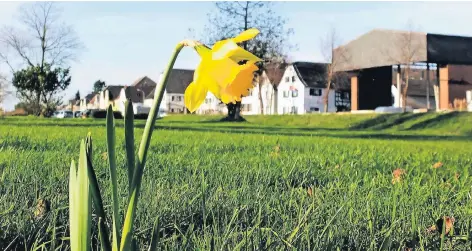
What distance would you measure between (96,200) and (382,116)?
26.9 meters

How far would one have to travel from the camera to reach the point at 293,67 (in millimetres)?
57812

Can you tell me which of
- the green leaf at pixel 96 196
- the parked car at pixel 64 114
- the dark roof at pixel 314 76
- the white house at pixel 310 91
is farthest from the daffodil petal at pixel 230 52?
the parked car at pixel 64 114

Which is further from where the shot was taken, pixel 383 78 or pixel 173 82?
pixel 173 82

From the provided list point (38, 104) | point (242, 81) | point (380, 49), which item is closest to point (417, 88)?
point (380, 49)

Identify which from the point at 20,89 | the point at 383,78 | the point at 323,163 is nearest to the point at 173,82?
the point at 20,89

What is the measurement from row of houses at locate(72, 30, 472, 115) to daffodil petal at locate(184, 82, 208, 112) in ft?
0.51

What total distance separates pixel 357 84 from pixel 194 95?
128 feet

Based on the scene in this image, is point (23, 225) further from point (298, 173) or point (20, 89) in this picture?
point (20, 89)

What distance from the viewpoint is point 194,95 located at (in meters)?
0.88

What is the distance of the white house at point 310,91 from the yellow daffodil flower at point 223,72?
54.9 m

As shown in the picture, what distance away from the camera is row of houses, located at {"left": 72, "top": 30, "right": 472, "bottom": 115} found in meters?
33.3

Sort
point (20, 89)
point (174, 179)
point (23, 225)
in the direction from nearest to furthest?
point (23, 225) → point (174, 179) → point (20, 89)

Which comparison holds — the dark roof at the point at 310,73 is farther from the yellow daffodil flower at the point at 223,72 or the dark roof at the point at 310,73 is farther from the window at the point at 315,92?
the yellow daffodil flower at the point at 223,72

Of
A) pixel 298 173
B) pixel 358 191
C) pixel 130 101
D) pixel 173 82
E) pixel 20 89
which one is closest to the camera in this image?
pixel 130 101
